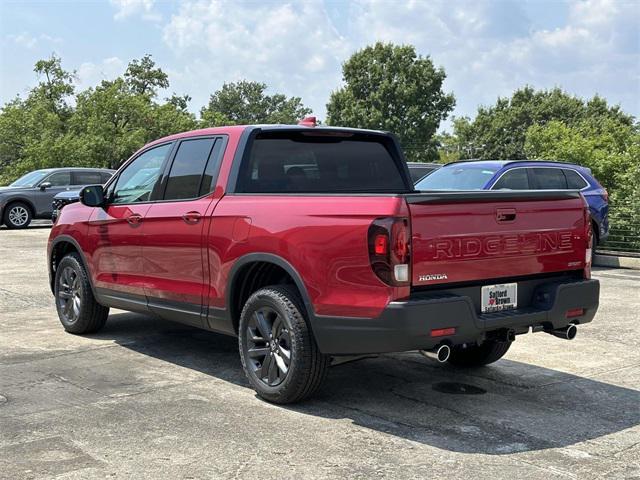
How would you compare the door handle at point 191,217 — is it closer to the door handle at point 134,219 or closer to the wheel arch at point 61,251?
the door handle at point 134,219

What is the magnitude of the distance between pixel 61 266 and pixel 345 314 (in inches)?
160

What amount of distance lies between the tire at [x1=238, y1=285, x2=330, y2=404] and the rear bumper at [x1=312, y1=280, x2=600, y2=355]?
0.55ft

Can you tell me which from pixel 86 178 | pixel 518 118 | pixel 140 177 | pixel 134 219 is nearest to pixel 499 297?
pixel 134 219

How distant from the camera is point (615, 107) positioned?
217 ft

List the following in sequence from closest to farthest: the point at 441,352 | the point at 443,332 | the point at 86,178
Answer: the point at 443,332, the point at 441,352, the point at 86,178

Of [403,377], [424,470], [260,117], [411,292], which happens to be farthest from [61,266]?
[260,117]

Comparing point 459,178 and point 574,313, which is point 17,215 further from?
point 574,313

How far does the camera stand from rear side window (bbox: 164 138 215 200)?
239 inches

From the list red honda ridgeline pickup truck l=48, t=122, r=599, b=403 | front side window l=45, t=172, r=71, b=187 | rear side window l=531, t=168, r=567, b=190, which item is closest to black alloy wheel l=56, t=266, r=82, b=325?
red honda ridgeline pickup truck l=48, t=122, r=599, b=403

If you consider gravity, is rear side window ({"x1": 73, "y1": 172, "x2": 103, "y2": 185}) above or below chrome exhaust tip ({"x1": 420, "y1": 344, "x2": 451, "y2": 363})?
above

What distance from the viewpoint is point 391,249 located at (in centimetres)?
450

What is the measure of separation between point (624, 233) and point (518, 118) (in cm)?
5779

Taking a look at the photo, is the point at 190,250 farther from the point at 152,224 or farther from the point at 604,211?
the point at 604,211

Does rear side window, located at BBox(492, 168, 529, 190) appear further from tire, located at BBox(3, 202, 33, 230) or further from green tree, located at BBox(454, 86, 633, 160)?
green tree, located at BBox(454, 86, 633, 160)
